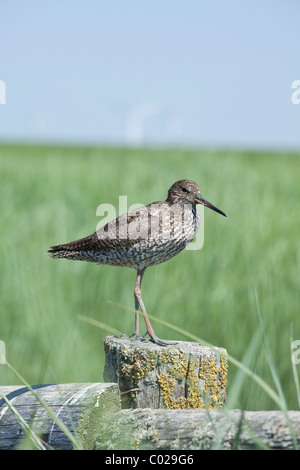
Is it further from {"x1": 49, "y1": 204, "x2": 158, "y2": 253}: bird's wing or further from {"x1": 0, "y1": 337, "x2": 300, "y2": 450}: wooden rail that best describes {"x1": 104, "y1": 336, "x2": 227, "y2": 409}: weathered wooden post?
{"x1": 49, "y1": 204, "x2": 158, "y2": 253}: bird's wing

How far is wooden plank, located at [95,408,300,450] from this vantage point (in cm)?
164

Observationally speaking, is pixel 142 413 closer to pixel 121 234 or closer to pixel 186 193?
pixel 121 234

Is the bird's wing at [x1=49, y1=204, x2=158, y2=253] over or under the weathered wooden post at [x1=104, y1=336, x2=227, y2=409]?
over

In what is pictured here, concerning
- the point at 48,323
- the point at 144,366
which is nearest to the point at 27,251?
the point at 48,323

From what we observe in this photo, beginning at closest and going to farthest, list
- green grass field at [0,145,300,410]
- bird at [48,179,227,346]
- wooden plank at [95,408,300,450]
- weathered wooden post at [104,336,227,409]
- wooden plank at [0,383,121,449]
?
1. wooden plank at [95,408,300,450]
2. wooden plank at [0,383,121,449]
3. bird at [48,179,227,346]
4. weathered wooden post at [104,336,227,409]
5. green grass field at [0,145,300,410]

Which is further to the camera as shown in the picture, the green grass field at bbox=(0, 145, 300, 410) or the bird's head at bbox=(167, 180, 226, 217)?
the green grass field at bbox=(0, 145, 300, 410)

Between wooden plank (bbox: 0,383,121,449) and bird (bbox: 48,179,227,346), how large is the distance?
39 centimetres

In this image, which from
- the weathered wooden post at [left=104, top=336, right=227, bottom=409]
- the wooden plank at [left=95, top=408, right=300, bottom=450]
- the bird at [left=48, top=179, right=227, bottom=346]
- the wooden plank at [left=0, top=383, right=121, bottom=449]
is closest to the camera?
the wooden plank at [left=95, top=408, right=300, bottom=450]

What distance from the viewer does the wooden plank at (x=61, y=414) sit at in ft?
6.35

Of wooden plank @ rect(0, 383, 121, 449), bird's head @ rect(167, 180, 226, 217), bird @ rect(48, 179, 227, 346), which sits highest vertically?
bird's head @ rect(167, 180, 226, 217)

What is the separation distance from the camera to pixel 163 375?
2.28m

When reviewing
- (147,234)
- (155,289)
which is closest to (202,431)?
(147,234)

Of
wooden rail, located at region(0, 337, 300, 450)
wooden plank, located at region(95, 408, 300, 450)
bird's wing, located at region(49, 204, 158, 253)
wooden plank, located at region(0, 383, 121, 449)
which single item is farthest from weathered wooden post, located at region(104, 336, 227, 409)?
bird's wing, located at region(49, 204, 158, 253)

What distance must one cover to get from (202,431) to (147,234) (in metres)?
0.76
